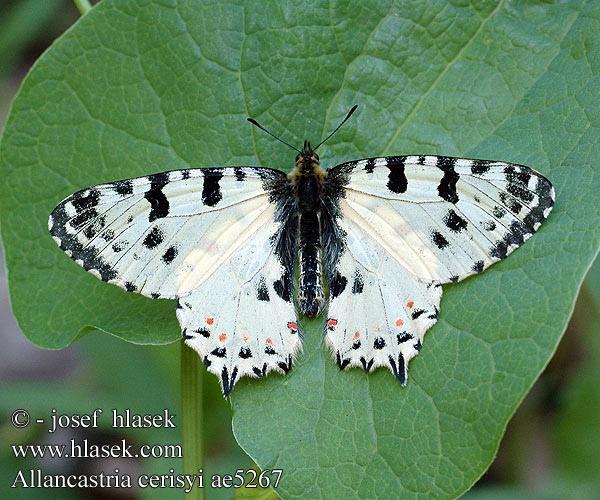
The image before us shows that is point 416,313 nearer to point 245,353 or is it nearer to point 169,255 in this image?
point 245,353

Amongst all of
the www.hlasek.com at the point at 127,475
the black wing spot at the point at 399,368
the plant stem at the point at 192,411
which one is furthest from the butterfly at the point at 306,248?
the www.hlasek.com at the point at 127,475

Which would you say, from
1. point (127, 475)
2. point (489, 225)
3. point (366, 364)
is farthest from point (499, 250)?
point (127, 475)

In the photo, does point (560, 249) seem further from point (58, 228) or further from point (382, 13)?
point (58, 228)

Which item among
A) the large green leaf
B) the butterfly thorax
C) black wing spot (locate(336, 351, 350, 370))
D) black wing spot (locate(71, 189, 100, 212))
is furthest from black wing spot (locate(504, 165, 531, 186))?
black wing spot (locate(71, 189, 100, 212))

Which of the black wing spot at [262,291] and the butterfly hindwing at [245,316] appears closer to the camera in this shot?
the butterfly hindwing at [245,316]

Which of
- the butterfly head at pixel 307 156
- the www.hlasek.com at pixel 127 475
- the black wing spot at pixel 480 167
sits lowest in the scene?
the www.hlasek.com at pixel 127 475

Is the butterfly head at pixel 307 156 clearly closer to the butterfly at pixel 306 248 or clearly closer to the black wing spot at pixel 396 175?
the butterfly at pixel 306 248
